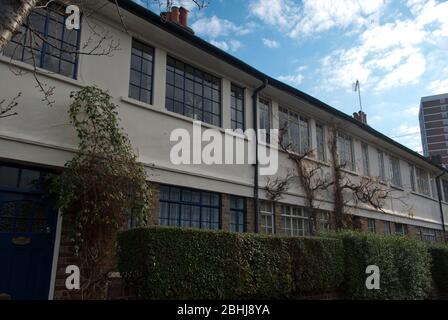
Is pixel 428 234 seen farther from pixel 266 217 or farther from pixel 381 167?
pixel 266 217

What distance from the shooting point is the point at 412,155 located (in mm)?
21266

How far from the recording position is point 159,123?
9.41 meters

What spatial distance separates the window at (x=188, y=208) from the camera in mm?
9250

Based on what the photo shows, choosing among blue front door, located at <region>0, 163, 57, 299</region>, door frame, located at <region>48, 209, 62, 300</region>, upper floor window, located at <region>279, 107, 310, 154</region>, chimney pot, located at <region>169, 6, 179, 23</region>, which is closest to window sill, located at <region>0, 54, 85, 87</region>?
blue front door, located at <region>0, 163, 57, 299</region>

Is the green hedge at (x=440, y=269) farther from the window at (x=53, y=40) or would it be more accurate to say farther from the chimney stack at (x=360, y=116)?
the window at (x=53, y=40)

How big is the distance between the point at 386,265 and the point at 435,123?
11074 cm

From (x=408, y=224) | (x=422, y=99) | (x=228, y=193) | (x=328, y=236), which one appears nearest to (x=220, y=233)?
(x=228, y=193)

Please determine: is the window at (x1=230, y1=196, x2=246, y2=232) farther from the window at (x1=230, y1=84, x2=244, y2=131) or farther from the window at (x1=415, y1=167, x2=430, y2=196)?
the window at (x1=415, y1=167, x2=430, y2=196)

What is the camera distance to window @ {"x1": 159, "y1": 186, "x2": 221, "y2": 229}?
9250mm

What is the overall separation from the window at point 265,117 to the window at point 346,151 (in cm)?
447

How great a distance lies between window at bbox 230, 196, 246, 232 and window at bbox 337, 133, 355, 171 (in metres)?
6.31

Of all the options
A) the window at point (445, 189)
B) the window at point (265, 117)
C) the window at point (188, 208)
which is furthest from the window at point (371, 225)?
the window at point (445, 189)
